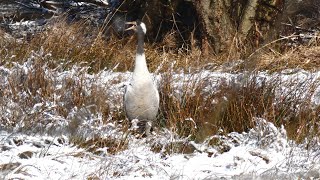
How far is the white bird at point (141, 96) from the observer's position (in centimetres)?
520

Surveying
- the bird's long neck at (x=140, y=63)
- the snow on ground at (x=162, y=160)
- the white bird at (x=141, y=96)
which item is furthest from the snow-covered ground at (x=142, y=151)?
the bird's long neck at (x=140, y=63)

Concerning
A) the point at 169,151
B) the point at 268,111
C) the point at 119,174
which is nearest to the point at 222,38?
the point at 268,111

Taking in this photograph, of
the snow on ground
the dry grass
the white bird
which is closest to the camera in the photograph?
the snow on ground

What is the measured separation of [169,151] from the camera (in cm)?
510

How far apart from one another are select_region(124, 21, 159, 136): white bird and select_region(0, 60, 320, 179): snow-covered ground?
0.52 ft

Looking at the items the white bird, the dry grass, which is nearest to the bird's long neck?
the white bird

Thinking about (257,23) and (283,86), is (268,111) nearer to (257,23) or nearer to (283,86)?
(283,86)

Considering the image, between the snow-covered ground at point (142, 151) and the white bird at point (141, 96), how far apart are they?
0.52 ft

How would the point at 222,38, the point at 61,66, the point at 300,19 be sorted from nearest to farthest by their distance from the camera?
the point at 61,66, the point at 222,38, the point at 300,19

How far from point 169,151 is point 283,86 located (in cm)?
129

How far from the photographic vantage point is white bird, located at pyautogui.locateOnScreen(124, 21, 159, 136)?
5.20 metres

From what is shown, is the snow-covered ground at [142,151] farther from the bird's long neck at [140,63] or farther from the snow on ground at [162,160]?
the bird's long neck at [140,63]

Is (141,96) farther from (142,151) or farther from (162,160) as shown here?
(162,160)

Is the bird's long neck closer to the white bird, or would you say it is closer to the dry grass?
the white bird
